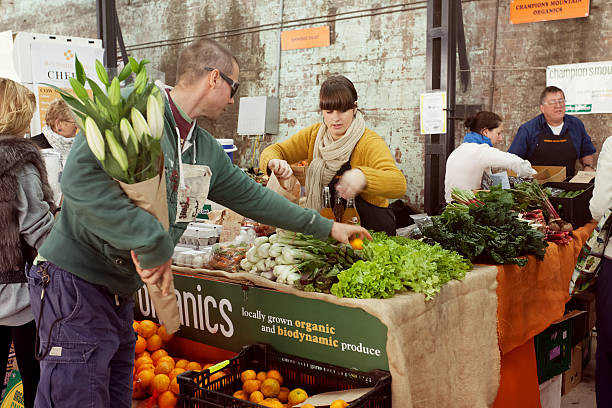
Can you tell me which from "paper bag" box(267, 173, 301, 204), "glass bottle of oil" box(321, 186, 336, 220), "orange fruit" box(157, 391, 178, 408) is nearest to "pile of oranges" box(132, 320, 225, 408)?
"orange fruit" box(157, 391, 178, 408)

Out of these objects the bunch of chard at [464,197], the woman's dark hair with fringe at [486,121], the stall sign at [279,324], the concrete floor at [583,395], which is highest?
the woman's dark hair with fringe at [486,121]

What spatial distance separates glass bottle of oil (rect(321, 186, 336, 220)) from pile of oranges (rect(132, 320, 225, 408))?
99cm

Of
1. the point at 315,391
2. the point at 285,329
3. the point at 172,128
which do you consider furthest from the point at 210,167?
the point at 315,391

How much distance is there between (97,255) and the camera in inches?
67.5

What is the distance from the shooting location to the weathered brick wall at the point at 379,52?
7203 mm

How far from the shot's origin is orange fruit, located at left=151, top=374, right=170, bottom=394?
7.91 feet

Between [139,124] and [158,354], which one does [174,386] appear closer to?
[158,354]

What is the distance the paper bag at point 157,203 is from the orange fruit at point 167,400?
2.41 feet

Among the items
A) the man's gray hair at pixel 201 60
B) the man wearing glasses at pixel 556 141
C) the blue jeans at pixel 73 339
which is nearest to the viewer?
the blue jeans at pixel 73 339

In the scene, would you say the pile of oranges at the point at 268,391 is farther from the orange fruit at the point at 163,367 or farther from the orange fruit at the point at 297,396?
the orange fruit at the point at 163,367

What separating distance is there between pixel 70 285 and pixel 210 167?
63 cm

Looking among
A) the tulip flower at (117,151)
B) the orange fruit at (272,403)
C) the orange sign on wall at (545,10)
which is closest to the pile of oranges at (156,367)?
the orange fruit at (272,403)

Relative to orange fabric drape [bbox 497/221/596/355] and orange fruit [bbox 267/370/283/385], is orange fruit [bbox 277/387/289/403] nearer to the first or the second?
orange fruit [bbox 267/370/283/385]

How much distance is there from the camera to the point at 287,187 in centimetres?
270
